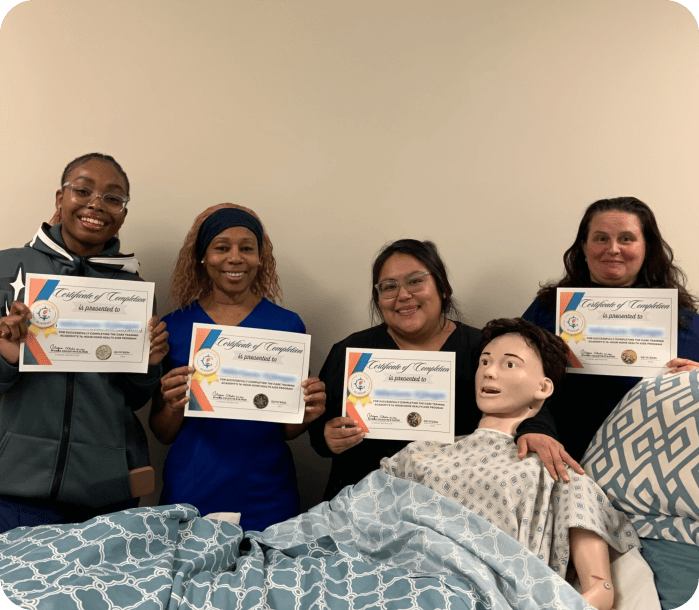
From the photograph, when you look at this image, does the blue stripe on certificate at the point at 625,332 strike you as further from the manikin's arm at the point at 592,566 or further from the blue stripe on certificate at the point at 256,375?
the blue stripe on certificate at the point at 256,375

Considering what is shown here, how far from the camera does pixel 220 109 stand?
260cm

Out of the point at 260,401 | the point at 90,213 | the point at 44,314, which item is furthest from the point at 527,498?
the point at 90,213

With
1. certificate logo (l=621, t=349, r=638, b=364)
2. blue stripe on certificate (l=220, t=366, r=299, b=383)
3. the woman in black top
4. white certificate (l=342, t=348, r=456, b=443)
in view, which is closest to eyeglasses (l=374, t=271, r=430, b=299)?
the woman in black top

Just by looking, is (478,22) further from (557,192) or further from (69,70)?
(69,70)

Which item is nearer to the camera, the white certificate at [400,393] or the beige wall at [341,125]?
the white certificate at [400,393]

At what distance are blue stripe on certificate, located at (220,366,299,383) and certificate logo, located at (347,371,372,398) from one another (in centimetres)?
19

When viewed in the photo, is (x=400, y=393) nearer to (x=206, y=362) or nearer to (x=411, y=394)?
(x=411, y=394)

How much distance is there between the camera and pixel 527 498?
4.92 ft

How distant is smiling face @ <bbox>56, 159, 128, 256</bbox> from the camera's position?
1.95 metres

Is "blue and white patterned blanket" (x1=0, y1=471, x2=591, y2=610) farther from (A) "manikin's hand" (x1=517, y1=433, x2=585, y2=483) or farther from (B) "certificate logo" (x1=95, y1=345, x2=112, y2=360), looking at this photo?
(B) "certificate logo" (x1=95, y1=345, x2=112, y2=360)

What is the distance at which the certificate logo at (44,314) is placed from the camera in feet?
5.83

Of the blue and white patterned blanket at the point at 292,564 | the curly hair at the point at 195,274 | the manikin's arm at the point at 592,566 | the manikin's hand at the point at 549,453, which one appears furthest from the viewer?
the curly hair at the point at 195,274

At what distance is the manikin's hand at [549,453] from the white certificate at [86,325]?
1.17m

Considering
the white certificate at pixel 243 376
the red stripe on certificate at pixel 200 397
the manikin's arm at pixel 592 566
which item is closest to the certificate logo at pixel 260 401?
the white certificate at pixel 243 376
